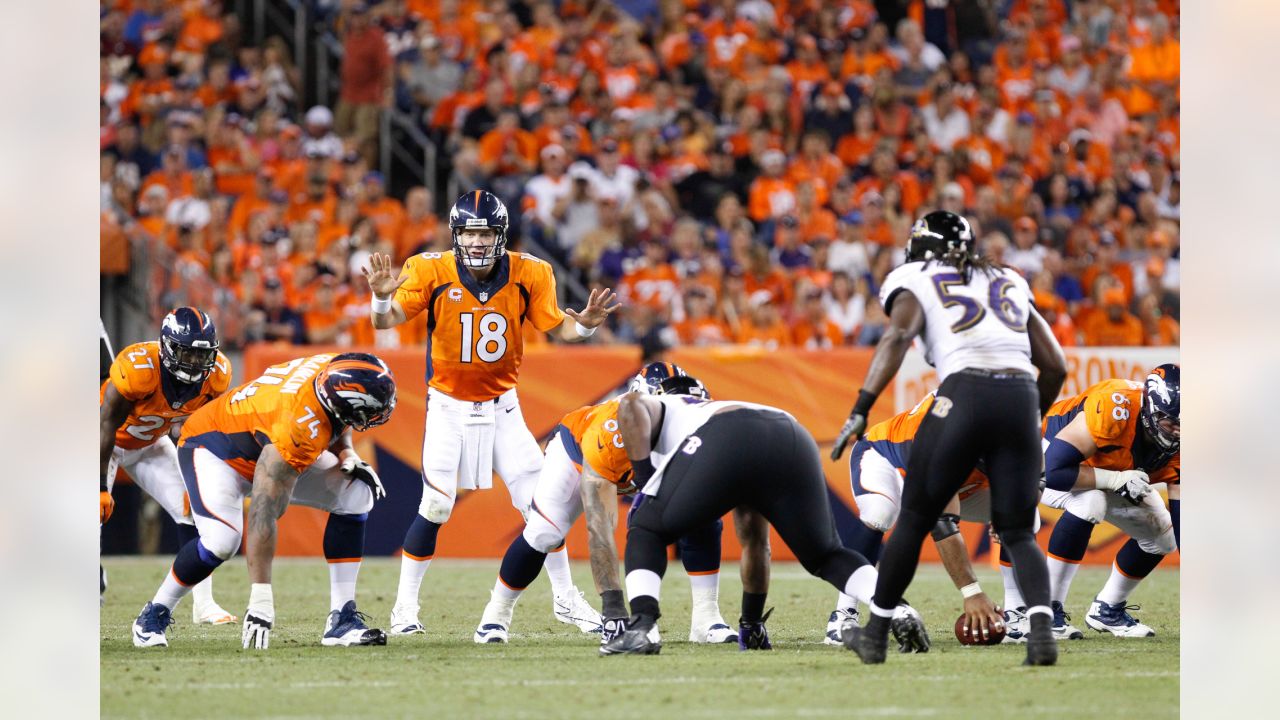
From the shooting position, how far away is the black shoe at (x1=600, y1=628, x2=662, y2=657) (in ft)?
22.4

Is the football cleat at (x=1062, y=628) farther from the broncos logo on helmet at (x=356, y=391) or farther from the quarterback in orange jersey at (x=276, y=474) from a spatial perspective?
the broncos logo on helmet at (x=356, y=391)

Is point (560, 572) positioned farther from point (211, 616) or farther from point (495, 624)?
point (211, 616)

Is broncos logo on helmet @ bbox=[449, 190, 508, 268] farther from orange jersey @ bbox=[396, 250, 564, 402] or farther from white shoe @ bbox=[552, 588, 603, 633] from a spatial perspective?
white shoe @ bbox=[552, 588, 603, 633]

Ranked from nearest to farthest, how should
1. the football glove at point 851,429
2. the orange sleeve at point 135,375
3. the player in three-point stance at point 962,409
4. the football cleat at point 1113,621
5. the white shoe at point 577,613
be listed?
the football glove at point 851,429 → the player in three-point stance at point 962,409 → the football cleat at point 1113,621 → the white shoe at point 577,613 → the orange sleeve at point 135,375

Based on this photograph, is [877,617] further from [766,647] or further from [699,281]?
[699,281]

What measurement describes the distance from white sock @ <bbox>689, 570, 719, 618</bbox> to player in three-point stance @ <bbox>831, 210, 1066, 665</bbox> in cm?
141

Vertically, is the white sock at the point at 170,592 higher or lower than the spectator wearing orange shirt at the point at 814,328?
lower

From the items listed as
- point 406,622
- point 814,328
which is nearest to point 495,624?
point 406,622

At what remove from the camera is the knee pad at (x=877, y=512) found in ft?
25.6

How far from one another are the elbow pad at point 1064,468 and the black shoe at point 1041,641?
1.73m

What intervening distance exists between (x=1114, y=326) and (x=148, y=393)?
895 cm

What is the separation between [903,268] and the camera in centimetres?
645

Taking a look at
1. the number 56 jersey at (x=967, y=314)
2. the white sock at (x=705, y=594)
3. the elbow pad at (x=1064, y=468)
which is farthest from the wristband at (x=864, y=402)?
the elbow pad at (x=1064, y=468)

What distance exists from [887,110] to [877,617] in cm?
1181
